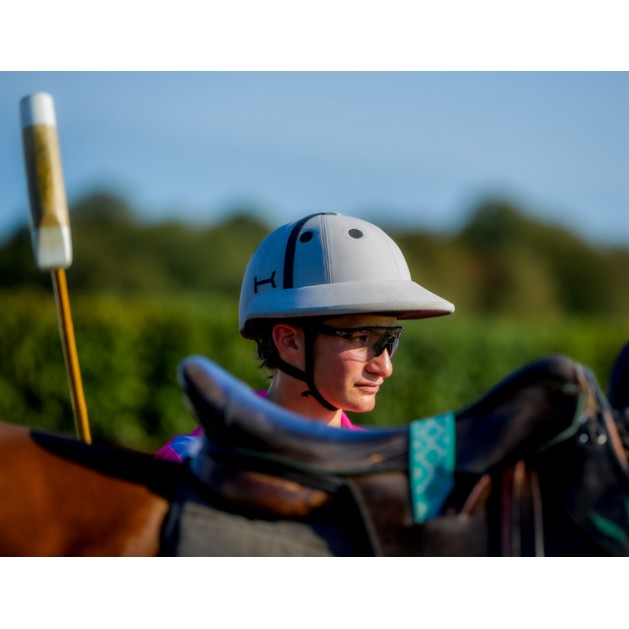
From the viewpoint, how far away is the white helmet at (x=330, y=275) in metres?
2.92

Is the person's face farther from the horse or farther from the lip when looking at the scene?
the horse

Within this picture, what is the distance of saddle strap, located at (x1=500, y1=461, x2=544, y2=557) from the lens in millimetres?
1723

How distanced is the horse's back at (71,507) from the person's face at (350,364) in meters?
1.27

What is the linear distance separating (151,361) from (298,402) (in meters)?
8.42

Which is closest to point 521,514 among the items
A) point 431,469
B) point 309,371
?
point 431,469

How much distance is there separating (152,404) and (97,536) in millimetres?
9544

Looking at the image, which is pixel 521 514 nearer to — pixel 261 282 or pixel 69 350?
pixel 69 350

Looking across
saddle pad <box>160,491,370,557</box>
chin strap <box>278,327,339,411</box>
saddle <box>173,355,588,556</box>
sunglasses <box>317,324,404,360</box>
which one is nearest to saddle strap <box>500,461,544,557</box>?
saddle <box>173,355,588,556</box>

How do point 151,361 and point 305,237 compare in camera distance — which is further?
point 151,361

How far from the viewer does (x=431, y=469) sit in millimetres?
1776

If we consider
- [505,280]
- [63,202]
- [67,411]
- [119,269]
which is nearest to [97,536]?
[63,202]

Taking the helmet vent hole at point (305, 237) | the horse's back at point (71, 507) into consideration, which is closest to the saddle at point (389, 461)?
the horse's back at point (71, 507)

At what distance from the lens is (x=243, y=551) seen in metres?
1.80

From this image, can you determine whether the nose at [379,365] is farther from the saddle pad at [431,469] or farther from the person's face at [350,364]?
the saddle pad at [431,469]
